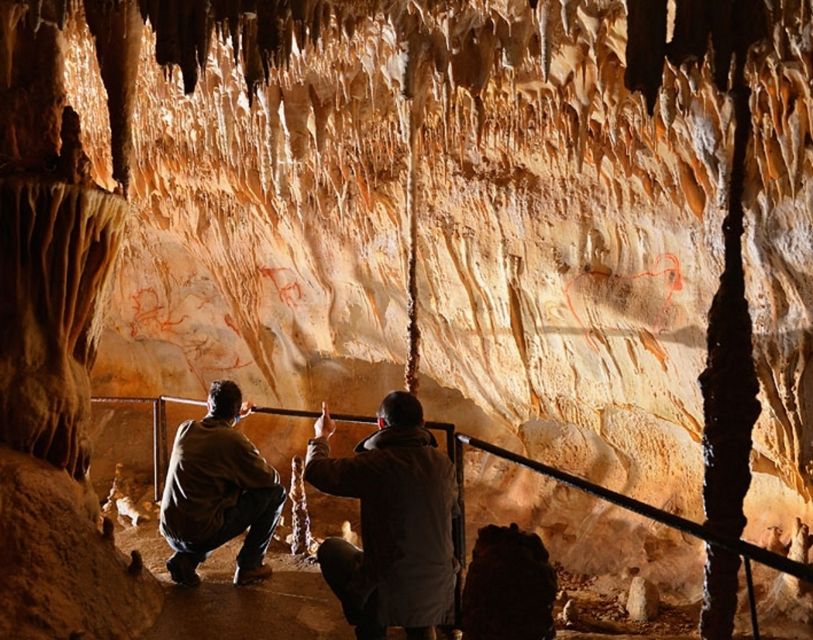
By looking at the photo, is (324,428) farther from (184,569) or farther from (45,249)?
(45,249)

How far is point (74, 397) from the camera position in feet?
11.1

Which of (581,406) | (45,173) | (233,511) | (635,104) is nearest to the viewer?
(45,173)

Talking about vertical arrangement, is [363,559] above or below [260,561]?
above

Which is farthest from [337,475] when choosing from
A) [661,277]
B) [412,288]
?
[661,277]

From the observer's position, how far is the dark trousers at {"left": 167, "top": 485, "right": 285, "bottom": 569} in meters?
3.53

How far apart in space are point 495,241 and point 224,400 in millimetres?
4476

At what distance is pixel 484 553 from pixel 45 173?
2.60m

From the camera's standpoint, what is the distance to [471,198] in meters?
7.21

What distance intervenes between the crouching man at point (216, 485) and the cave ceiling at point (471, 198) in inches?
56.1

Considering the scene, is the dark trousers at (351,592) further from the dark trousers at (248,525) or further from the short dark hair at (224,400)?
the short dark hair at (224,400)


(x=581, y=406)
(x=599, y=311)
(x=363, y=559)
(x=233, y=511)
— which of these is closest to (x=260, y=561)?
(x=233, y=511)

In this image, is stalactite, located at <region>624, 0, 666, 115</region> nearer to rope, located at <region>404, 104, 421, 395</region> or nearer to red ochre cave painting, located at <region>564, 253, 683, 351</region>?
rope, located at <region>404, 104, 421, 395</region>

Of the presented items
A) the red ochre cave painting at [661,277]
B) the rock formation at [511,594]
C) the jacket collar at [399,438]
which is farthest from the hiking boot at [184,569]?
the red ochre cave painting at [661,277]

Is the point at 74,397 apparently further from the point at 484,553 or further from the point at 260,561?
the point at 484,553
